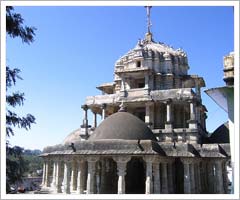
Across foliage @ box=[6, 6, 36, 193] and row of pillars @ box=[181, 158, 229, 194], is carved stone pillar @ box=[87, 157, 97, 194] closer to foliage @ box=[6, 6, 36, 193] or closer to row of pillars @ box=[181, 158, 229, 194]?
row of pillars @ box=[181, 158, 229, 194]

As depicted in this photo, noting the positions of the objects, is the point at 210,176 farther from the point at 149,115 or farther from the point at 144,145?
the point at 149,115

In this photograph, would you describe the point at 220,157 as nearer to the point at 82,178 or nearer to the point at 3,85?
the point at 82,178

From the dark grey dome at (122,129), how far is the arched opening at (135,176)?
1.93m

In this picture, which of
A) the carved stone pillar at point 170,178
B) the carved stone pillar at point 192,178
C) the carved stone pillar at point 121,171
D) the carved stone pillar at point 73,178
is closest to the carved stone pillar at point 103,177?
the carved stone pillar at point 73,178

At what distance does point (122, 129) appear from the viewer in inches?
736

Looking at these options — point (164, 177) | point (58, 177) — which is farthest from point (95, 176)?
point (164, 177)

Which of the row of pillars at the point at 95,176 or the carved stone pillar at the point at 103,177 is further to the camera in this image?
the carved stone pillar at the point at 103,177

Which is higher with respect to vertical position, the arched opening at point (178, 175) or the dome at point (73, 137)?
the dome at point (73, 137)

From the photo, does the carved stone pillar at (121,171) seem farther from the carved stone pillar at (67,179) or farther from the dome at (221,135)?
the dome at (221,135)

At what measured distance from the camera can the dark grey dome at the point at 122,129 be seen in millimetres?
18406

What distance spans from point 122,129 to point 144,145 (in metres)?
2.47

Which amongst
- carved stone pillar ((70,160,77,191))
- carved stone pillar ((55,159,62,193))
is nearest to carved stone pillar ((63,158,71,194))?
carved stone pillar ((70,160,77,191))

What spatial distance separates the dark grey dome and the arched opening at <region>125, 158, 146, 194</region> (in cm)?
193

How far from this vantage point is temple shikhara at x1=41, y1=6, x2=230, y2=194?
16906mm
